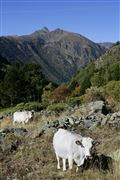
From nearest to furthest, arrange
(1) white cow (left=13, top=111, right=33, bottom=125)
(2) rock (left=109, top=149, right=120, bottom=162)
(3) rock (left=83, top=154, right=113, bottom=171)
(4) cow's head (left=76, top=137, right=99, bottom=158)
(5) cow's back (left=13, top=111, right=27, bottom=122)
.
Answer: (4) cow's head (left=76, top=137, right=99, bottom=158), (3) rock (left=83, top=154, right=113, bottom=171), (2) rock (left=109, top=149, right=120, bottom=162), (1) white cow (left=13, top=111, right=33, bottom=125), (5) cow's back (left=13, top=111, right=27, bottom=122)

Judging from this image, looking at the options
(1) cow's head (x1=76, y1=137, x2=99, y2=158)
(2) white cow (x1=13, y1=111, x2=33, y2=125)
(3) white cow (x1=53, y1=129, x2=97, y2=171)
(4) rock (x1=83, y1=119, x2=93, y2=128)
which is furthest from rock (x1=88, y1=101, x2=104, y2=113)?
(1) cow's head (x1=76, y1=137, x2=99, y2=158)

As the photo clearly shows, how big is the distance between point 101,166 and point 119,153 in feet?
2.66

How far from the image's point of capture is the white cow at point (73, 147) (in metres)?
12.5

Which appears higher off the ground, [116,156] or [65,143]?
[65,143]

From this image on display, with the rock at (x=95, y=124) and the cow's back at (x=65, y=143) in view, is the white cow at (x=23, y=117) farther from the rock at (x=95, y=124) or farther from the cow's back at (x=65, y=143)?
the cow's back at (x=65, y=143)

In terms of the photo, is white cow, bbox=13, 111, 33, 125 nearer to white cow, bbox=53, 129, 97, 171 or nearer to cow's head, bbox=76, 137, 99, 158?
white cow, bbox=53, 129, 97, 171

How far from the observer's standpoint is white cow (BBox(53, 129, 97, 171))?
12477mm

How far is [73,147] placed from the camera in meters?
12.8

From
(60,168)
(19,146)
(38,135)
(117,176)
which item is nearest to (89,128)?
(38,135)

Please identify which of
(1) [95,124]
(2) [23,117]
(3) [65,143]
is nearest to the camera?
(3) [65,143]

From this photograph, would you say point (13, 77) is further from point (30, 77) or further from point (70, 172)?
point (70, 172)

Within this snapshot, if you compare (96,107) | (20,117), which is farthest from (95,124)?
(20,117)

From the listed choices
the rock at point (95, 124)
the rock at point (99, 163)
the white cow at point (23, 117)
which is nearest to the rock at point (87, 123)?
the rock at point (95, 124)

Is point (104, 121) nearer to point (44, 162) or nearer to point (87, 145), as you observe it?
point (44, 162)
